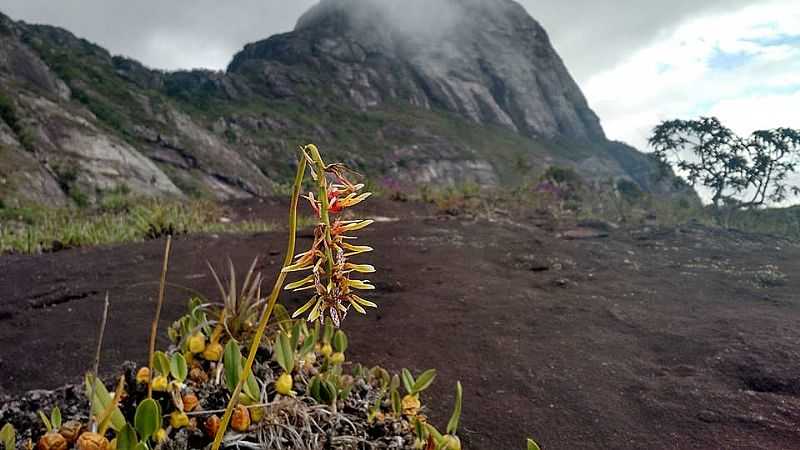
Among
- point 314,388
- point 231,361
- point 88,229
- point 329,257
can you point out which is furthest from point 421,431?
point 88,229

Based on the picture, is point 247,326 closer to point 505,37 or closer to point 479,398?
point 479,398

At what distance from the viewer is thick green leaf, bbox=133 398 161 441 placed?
2.96 ft

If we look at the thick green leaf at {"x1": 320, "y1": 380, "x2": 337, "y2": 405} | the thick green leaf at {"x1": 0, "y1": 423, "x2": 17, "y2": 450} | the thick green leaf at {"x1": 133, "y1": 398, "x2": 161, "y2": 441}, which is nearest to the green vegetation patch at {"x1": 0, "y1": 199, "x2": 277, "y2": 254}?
the thick green leaf at {"x1": 0, "y1": 423, "x2": 17, "y2": 450}

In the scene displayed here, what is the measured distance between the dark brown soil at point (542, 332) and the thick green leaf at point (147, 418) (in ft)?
3.23

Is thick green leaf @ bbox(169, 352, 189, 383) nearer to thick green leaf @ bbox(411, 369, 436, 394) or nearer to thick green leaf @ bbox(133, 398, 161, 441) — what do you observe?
thick green leaf @ bbox(133, 398, 161, 441)

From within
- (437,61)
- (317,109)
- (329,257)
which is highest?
(437,61)

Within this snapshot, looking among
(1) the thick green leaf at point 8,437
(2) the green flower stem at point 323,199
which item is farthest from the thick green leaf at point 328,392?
(2) the green flower stem at point 323,199

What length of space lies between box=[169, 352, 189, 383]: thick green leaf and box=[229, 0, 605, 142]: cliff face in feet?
149

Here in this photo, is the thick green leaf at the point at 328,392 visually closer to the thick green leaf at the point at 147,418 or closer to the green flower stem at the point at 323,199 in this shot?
the thick green leaf at the point at 147,418

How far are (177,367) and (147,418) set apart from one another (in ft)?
0.70

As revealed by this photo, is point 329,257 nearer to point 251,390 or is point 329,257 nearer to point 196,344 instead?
point 251,390

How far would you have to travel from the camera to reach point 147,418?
91 cm

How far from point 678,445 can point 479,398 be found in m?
0.67

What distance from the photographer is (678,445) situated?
1.49m
